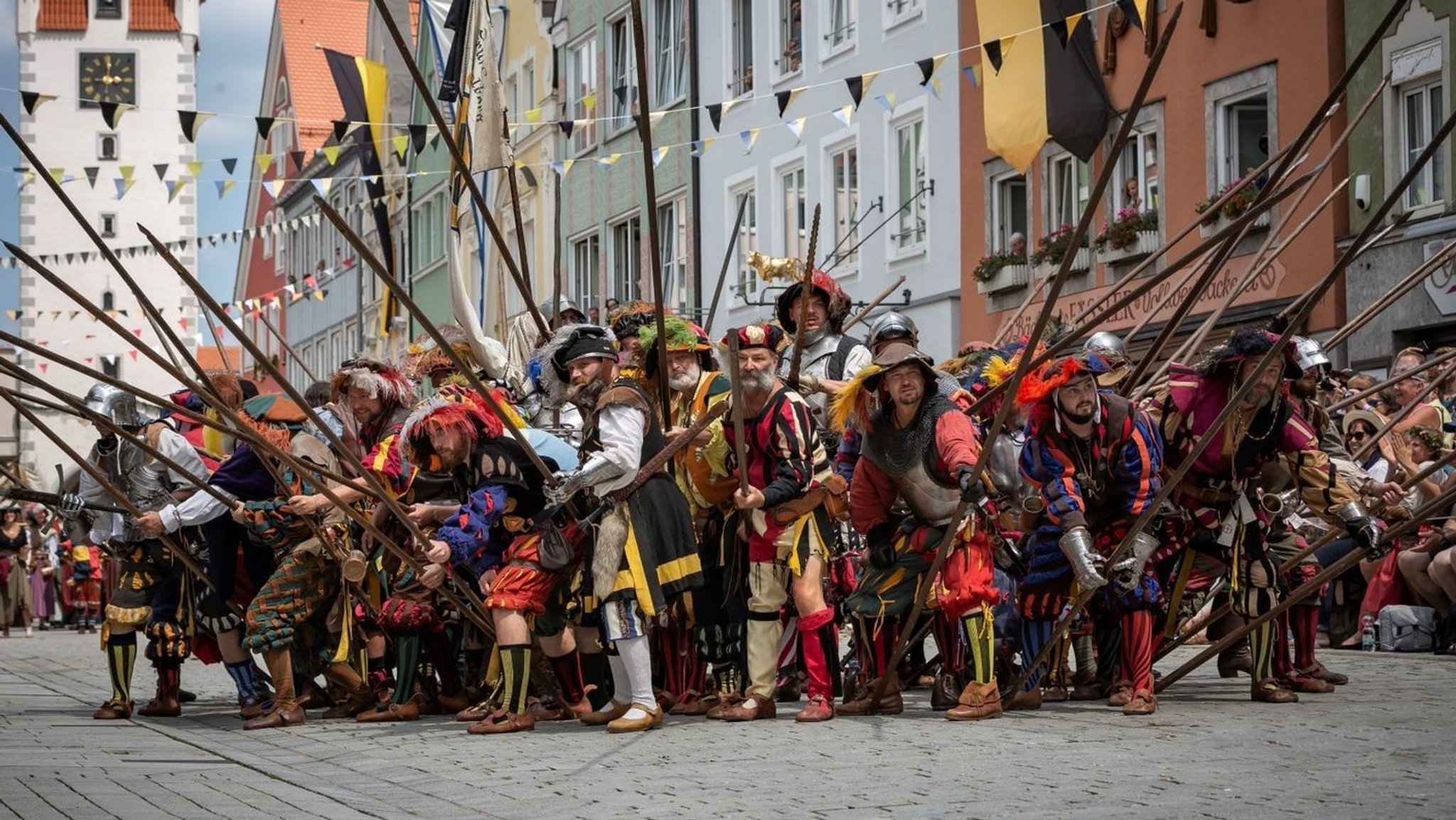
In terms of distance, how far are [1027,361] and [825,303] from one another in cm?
242

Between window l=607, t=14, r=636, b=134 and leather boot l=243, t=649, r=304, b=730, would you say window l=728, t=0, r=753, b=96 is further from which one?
leather boot l=243, t=649, r=304, b=730

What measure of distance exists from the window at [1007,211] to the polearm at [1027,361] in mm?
15265

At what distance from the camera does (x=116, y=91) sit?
84500 mm

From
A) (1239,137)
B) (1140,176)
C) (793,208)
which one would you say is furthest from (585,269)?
(1239,137)

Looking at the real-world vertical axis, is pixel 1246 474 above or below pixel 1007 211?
below

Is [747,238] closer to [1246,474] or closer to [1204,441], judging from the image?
[1246,474]

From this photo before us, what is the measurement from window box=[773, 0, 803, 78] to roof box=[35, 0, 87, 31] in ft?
198

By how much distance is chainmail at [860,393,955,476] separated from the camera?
9000 millimetres

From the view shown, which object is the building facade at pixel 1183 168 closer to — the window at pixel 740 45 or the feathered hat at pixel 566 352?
the window at pixel 740 45

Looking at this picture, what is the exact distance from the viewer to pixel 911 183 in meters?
26.4

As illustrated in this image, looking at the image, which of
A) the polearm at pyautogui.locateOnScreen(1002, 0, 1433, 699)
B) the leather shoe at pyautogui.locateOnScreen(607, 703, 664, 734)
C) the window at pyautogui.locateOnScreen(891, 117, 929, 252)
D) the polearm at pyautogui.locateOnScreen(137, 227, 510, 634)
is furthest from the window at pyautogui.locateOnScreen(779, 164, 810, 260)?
the leather shoe at pyautogui.locateOnScreen(607, 703, 664, 734)

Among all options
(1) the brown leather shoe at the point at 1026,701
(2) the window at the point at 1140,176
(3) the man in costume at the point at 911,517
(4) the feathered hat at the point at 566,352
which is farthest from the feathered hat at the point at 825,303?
(2) the window at the point at 1140,176

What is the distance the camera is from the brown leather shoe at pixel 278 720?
32.8 feet

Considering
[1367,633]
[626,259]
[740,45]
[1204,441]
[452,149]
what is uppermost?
[740,45]
